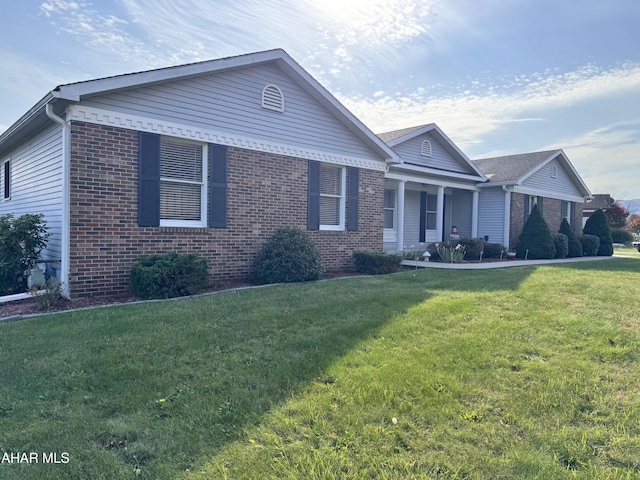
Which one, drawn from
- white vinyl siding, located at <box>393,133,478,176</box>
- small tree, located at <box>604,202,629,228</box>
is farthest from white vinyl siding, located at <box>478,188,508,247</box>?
small tree, located at <box>604,202,629,228</box>

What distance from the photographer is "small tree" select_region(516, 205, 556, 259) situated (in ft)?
53.4

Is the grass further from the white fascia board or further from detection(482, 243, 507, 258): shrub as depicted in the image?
detection(482, 243, 507, 258): shrub

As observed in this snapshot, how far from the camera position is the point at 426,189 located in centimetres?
1814

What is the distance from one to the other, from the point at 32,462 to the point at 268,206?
7.80 meters

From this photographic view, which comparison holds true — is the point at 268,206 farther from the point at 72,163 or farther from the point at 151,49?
the point at 151,49

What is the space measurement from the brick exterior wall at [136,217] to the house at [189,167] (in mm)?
21

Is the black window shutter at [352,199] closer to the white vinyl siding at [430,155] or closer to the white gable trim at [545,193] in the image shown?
the white vinyl siding at [430,155]

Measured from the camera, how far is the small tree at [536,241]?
A: 1628cm

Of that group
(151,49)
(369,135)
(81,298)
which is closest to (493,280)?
(369,135)

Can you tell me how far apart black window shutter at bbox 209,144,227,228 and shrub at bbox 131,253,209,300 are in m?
1.50

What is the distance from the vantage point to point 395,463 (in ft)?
8.52

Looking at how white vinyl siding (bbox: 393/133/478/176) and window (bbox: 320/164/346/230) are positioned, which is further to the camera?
white vinyl siding (bbox: 393/133/478/176)

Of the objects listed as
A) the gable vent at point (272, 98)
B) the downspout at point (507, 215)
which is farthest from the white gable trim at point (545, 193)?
the gable vent at point (272, 98)

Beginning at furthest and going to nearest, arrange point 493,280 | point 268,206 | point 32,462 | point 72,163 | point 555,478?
point 268,206, point 493,280, point 72,163, point 32,462, point 555,478
